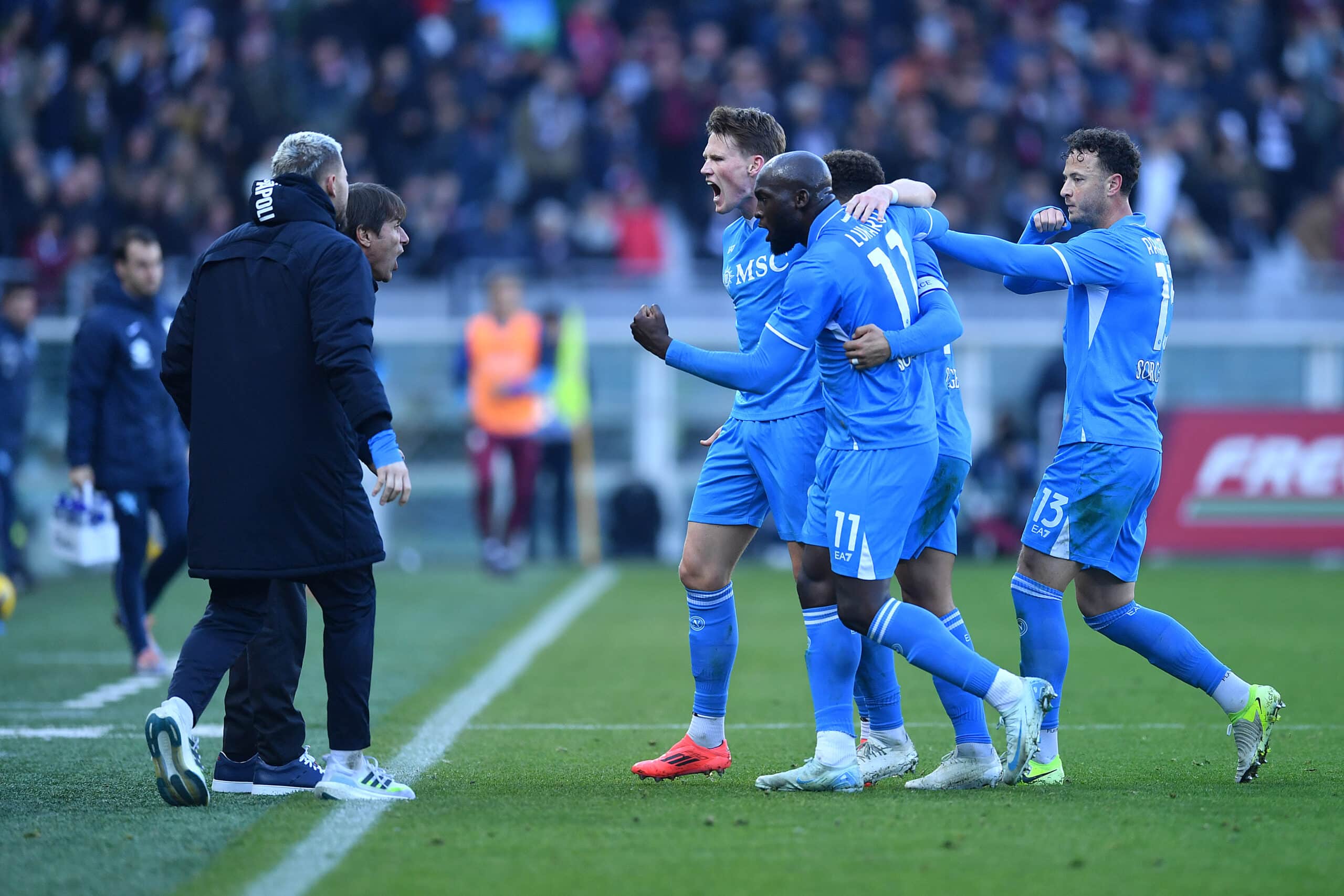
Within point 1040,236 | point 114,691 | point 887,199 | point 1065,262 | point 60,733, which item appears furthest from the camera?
point 114,691

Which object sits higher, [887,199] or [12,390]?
[887,199]

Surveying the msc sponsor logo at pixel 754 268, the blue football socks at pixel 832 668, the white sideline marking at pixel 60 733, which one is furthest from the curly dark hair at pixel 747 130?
the white sideline marking at pixel 60 733

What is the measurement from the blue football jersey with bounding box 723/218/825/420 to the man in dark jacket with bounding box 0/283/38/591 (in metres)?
7.91

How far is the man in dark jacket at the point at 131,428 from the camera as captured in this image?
27.3 feet

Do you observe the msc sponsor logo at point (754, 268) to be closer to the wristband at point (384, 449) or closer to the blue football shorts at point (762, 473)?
the blue football shorts at point (762, 473)

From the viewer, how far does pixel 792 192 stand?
499 centimetres

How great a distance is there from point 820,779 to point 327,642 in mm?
1579

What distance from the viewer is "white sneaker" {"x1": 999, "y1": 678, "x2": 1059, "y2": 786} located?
4.82 metres

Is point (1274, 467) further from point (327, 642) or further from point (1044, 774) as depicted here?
point (327, 642)

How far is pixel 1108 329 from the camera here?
5.49 metres

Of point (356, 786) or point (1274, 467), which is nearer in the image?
point (356, 786)

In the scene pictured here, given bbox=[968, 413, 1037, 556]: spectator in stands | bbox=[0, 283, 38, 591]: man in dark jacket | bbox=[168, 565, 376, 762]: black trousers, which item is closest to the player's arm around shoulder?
bbox=[168, 565, 376, 762]: black trousers

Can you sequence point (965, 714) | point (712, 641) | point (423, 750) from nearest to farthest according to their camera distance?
point (965, 714) → point (712, 641) → point (423, 750)

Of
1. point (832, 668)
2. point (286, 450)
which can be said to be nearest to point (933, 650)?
point (832, 668)
